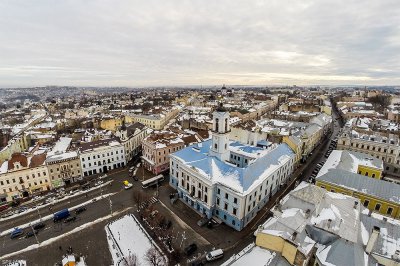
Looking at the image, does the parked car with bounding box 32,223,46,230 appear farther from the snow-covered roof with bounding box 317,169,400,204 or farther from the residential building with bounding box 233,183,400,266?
the snow-covered roof with bounding box 317,169,400,204

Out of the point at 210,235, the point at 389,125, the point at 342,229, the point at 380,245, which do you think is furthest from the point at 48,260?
the point at 389,125

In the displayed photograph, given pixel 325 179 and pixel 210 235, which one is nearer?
pixel 210 235

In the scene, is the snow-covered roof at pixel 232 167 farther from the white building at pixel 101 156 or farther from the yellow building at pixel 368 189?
the white building at pixel 101 156

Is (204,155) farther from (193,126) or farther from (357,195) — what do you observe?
(193,126)

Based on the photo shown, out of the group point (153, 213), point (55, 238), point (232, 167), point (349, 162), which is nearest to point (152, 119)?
point (153, 213)

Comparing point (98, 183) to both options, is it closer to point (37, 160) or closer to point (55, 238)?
point (37, 160)

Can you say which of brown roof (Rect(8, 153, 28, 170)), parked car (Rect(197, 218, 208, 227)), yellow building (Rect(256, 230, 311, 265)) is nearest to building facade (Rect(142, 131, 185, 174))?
parked car (Rect(197, 218, 208, 227))
